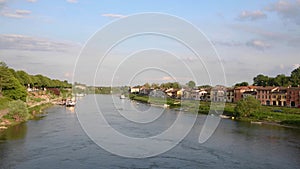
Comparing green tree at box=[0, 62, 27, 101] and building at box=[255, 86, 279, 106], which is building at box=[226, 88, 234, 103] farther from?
green tree at box=[0, 62, 27, 101]

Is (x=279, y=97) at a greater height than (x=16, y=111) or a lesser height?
greater

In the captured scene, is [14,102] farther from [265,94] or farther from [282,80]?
[282,80]

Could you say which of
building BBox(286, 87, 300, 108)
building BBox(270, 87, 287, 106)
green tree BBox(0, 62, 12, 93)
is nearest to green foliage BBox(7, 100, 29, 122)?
green tree BBox(0, 62, 12, 93)

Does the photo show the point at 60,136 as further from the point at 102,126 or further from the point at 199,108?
the point at 199,108

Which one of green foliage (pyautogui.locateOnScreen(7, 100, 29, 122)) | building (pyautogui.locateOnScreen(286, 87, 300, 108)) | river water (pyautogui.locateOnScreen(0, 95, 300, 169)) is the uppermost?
building (pyautogui.locateOnScreen(286, 87, 300, 108))

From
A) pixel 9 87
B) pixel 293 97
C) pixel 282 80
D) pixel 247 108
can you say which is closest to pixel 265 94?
pixel 293 97

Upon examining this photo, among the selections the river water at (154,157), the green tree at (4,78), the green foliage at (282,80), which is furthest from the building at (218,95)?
the green tree at (4,78)

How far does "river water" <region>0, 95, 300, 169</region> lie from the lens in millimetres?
9016

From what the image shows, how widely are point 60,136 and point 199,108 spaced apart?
53.0ft

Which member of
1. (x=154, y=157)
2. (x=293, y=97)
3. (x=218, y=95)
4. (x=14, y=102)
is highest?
(x=218, y=95)

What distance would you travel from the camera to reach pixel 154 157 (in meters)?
9.84

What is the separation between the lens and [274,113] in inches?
805

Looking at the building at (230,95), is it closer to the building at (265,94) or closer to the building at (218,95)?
the building at (218,95)

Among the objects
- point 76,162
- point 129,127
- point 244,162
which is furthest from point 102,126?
point 244,162
